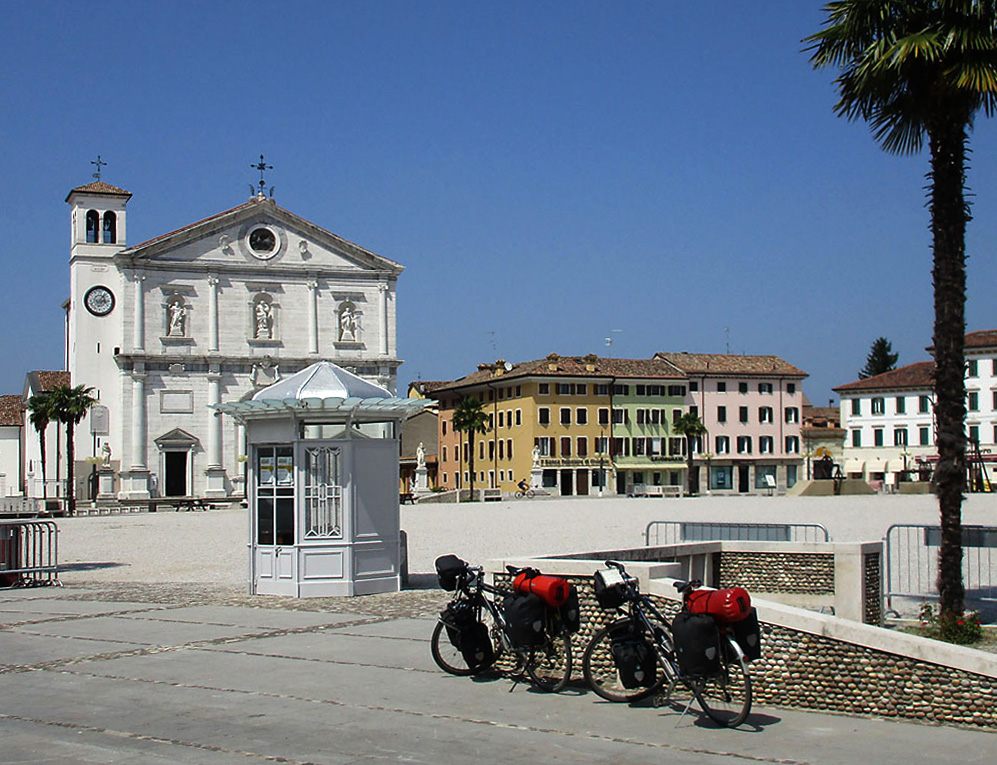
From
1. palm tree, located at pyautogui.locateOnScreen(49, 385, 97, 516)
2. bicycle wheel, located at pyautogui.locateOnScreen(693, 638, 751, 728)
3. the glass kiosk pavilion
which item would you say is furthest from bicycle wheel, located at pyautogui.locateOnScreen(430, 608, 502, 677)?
palm tree, located at pyautogui.locateOnScreen(49, 385, 97, 516)

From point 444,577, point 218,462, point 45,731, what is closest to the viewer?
point 45,731

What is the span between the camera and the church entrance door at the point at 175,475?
224 ft

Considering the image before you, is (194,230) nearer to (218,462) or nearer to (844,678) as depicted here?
(218,462)

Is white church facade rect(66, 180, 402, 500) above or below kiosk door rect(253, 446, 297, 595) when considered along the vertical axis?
above

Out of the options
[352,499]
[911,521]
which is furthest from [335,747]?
[911,521]

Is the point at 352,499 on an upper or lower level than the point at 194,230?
lower

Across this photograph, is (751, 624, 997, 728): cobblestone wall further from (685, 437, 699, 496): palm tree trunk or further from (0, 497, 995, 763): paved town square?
(685, 437, 699, 496): palm tree trunk

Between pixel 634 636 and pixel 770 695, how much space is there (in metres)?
1.00

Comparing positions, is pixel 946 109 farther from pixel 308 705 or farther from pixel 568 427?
pixel 568 427

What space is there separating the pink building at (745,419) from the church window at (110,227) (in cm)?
4178

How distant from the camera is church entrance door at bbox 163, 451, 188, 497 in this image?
68250 millimetres

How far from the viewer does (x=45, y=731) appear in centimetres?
770

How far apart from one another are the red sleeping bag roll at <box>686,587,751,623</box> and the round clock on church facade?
66.8 m

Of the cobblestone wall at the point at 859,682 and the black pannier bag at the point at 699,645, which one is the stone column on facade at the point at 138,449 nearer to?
the cobblestone wall at the point at 859,682
